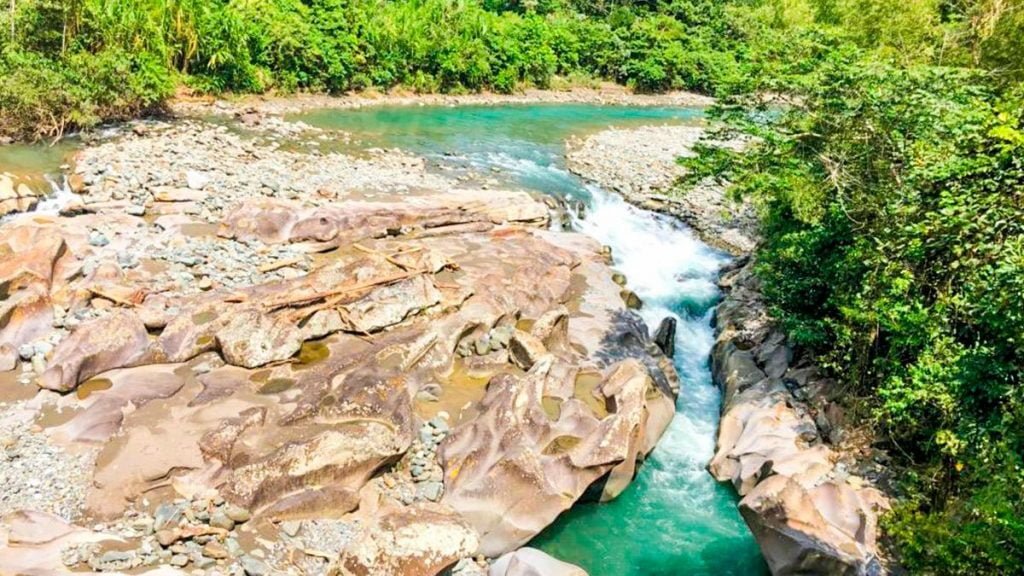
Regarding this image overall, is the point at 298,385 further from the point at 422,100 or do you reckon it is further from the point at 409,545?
the point at 422,100

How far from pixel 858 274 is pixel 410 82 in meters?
32.4

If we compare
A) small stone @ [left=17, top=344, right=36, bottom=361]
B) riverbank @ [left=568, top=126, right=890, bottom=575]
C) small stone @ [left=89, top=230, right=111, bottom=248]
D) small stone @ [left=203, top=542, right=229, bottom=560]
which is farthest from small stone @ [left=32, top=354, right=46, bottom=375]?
riverbank @ [left=568, top=126, right=890, bottom=575]

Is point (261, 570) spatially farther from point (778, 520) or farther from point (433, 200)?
point (433, 200)

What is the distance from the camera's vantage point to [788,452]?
1191cm

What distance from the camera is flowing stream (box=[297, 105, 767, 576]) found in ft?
35.5

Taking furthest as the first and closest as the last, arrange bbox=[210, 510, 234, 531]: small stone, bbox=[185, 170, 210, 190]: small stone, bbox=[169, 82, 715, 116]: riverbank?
1. bbox=[169, 82, 715, 116]: riverbank
2. bbox=[185, 170, 210, 190]: small stone
3. bbox=[210, 510, 234, 531]: small stone

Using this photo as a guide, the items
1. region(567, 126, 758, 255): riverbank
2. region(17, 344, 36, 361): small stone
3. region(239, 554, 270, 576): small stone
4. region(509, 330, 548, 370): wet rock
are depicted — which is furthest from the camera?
region(567, 126, 758, 255): riverbank

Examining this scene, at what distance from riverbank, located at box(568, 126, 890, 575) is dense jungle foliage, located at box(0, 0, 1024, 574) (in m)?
0.56

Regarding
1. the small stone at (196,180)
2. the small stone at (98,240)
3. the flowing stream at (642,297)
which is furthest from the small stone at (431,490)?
the small stone at (196,180)

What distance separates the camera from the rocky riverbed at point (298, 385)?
29.8 feet

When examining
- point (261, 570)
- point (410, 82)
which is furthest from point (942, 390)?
point (410, 82)

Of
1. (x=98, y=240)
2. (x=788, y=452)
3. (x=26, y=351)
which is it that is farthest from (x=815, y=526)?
(x=98, y=240)

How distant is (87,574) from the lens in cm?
752

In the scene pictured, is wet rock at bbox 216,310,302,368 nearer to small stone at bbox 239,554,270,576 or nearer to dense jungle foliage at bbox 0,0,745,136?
small stone at bbox 239,554,270,576
